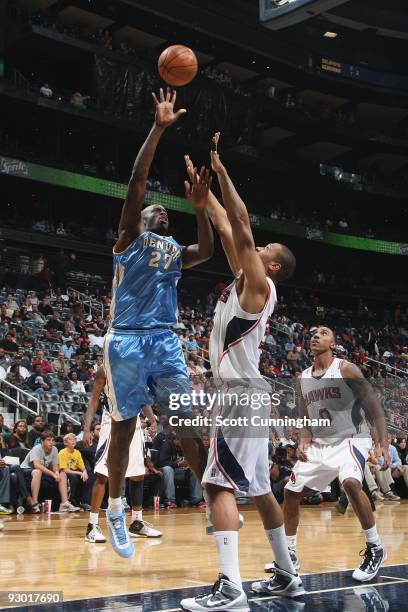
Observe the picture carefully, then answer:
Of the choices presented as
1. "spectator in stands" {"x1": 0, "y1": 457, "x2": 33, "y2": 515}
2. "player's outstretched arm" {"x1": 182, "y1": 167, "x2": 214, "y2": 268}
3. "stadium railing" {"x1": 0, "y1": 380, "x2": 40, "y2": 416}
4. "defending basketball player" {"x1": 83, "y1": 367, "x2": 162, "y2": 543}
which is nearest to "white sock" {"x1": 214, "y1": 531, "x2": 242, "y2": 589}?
"player's outstretched arm" {"x1": 182, "y1": 167, "x2": 214, "y2": 268}

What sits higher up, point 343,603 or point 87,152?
point 87,152

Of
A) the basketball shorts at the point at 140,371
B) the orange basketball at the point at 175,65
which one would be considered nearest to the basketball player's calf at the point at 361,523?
the basketball shorts at the point at 140,371

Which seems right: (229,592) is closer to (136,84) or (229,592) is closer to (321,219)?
(136,84)

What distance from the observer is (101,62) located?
24.6m

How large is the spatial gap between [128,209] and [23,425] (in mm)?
6891

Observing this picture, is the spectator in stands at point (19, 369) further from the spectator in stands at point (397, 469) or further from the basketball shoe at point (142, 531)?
the spectator in stands at point (397, 469)

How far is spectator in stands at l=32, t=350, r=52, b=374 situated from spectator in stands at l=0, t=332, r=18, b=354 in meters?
0.48

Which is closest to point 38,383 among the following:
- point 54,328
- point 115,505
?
point 54,328

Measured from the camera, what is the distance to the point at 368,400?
5598 mm

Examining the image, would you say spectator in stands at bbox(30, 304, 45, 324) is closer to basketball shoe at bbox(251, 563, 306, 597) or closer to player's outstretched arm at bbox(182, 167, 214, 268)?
player's outstretched arm at bbox(182, 167, 214, 268)

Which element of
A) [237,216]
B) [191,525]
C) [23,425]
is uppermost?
[237,216]

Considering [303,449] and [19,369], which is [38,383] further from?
[303,449]

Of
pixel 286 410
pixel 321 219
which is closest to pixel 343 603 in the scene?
pixel 286 410

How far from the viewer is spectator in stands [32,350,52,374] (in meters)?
14.2
